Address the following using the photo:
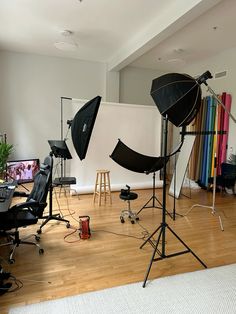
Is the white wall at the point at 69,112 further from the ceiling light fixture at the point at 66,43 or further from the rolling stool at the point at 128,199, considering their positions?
the rolling stool at the point at 128,199

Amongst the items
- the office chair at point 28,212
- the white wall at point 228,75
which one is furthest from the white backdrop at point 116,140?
the office chair at point 28,212

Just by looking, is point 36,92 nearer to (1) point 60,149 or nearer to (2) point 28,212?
(1) point 60,149

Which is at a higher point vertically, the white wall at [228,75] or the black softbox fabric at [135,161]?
the white wall at [228,75]

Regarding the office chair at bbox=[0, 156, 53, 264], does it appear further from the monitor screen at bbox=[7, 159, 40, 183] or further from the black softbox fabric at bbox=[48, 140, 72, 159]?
the monitor screen at bbox=[7, 159, 40, 183]

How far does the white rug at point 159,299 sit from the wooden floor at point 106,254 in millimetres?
115

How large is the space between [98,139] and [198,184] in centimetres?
287

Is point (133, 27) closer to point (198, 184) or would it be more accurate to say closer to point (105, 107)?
point (105, 107)

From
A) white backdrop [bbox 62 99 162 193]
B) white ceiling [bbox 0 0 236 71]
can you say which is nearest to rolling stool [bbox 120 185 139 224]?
white backdrop [bbox 62 99 162 193]

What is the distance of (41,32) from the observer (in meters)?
4.96

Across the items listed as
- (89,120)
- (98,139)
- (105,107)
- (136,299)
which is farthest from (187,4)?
(136,299)

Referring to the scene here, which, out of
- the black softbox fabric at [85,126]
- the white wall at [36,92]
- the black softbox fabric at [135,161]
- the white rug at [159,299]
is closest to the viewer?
the white rug at [159,299]

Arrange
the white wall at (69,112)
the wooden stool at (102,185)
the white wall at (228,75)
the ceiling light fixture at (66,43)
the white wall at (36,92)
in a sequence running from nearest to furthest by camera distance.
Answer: the ceiling light fixture at (66,43) → the wooden stool at (102,185) → the white wall at (69,112) → the white wall at (228,75) → the white wall at (36,92)

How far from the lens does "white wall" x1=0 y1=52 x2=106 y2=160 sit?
20.7ft

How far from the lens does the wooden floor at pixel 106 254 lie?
2293mm
